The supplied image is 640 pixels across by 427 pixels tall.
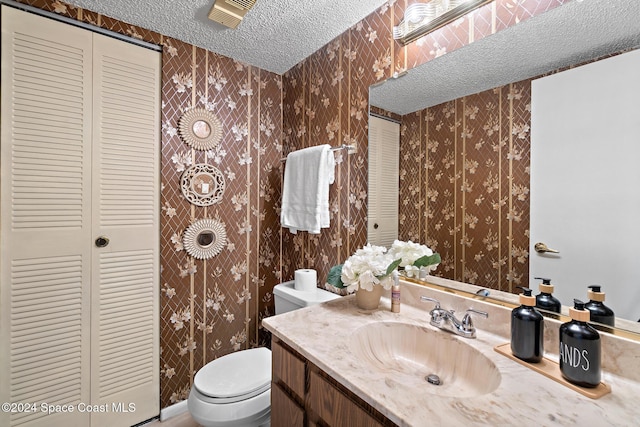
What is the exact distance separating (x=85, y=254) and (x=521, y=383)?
6.21 feet

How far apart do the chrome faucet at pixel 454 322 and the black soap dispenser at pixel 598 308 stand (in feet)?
0.90

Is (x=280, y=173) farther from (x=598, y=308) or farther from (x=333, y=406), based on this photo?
(x=598, y=308)

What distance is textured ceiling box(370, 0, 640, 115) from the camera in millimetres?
807

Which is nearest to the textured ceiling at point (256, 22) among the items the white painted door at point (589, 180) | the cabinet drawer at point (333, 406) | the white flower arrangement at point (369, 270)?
the white painted door at point (589, 180)

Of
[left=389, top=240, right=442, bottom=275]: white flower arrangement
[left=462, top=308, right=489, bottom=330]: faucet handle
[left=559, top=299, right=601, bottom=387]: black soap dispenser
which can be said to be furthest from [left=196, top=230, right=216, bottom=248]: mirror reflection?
[left=559, top=299, right=601, bottom=387]: black soap dispenser

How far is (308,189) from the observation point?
67.1 inches

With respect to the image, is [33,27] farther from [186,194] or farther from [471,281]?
[471,281]

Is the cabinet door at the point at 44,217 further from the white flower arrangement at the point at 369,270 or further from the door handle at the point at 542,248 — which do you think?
the door handle at the point at 542,248

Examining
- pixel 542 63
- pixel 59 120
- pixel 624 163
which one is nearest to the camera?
pixel 624 163

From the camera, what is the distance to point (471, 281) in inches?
43.4

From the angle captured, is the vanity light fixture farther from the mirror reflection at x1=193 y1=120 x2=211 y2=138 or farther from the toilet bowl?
the toilet bowl

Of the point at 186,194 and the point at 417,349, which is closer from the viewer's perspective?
the point at 417,349

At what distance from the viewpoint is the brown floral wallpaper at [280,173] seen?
3.45 ft

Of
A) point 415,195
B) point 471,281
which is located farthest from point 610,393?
point 415,195
